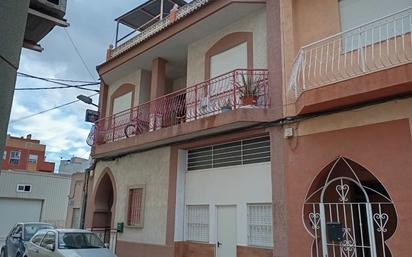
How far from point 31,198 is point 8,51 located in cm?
2834

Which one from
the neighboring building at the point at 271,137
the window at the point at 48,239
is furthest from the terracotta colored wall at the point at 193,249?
the window at the point at 48,239

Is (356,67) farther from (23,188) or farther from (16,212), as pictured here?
(16,212)

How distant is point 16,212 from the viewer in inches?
1054

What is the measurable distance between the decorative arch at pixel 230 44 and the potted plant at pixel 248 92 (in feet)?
2.70

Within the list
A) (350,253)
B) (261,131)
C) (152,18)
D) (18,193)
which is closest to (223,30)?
(261,131)

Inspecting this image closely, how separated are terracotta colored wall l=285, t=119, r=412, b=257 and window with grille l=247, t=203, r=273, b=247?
1.01 m

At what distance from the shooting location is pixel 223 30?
452 inches

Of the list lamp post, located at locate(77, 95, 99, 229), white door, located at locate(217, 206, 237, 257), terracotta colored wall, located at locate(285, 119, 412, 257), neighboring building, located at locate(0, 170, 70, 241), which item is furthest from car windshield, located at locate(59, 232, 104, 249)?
neighboring building, located at locate(0, 170, 70, 241)

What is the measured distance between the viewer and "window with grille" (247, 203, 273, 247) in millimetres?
8906

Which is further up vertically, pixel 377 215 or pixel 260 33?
pixel 260 33

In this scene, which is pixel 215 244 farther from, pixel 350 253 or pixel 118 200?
pixel 118 200

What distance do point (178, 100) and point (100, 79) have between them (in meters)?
6.44

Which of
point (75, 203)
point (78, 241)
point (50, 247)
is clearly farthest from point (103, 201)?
point (75, 203)

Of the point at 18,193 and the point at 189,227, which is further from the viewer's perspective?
the point at 18,193
